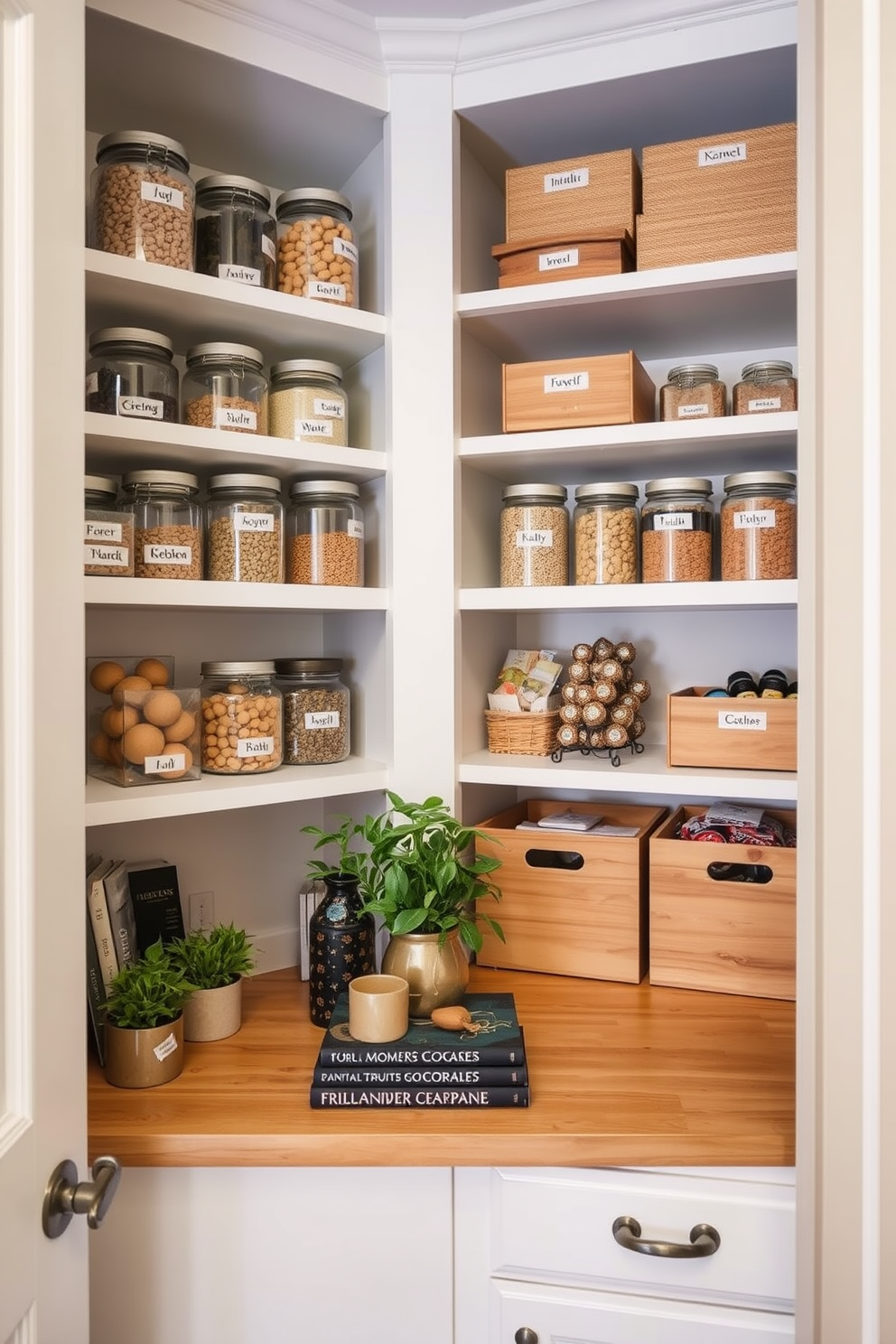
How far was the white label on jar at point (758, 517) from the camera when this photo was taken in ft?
5.04

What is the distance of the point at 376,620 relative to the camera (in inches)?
67.8

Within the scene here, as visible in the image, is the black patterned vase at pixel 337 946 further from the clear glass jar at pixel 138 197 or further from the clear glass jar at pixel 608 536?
the clear glass jar at pixel 138 197

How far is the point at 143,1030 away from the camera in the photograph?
132cm

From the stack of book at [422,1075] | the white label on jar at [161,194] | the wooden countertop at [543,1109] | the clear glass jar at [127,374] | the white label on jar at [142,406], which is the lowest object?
the wooden countertop at [543,1109]

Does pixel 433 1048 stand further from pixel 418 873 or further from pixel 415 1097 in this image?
pixel 418 873

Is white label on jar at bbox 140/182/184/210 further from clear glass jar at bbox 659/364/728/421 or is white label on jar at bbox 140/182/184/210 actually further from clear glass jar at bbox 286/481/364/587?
clear glass jar at bbox 659/364/728/421

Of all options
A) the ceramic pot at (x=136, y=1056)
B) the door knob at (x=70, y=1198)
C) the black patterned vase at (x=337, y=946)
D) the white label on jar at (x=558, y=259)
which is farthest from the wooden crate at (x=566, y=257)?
the door knob at (x=70, y=1198)

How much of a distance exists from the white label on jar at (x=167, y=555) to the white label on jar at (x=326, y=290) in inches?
19.4

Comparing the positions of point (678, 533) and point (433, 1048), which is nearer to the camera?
point (433, 1048)

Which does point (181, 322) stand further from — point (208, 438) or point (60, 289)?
point (60, 289)

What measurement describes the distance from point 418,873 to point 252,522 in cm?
63

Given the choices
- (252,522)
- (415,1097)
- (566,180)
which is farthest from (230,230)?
(415,1097)

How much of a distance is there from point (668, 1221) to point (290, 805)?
101cm

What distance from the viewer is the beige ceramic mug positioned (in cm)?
133
